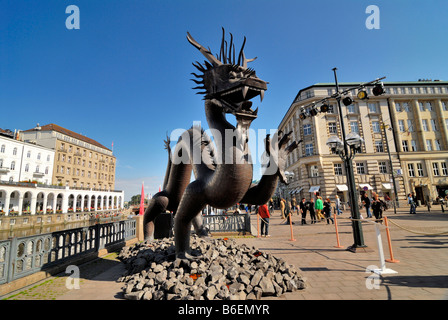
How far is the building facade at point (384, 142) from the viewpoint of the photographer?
98.6 feet

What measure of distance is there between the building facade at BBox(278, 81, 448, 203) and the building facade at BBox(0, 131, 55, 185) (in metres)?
46.0

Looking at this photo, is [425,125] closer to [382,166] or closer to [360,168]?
[382,166]

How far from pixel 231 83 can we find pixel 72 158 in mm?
62427

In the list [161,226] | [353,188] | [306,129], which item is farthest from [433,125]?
[161,226]

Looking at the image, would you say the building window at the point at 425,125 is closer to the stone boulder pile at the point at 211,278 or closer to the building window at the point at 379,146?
the building window at the point at 379,146

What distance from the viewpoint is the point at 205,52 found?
13.1 ft

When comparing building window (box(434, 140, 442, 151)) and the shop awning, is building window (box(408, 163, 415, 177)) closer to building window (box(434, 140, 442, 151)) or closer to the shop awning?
the shop awning

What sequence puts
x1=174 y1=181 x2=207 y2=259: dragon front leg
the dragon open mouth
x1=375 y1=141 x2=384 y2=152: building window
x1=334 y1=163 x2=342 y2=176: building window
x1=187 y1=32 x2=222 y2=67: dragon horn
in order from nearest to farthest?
1. the dragon open mouth
2. x1=187 y1=32 x2=222 y2=67: dragon horn
3. x1=174 y1=181 x2=207 y2=259: dragon front leg
4. x1=334 y1=163 x2=342 y2=176: building window
5. x1=375 y1=141 x2=384 y2=152: building window

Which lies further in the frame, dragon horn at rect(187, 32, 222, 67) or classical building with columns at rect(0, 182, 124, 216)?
classical building with columns at rect(0, 182, 124, 216)

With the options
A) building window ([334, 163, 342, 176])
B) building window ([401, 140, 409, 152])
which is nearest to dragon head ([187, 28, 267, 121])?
building window ([334, 163, 342, 176])

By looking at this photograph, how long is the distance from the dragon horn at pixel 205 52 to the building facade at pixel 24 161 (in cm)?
4581

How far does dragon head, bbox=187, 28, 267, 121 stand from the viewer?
3.35m

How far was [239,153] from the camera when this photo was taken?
3.45m

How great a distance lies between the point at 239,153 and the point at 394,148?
37688mm
